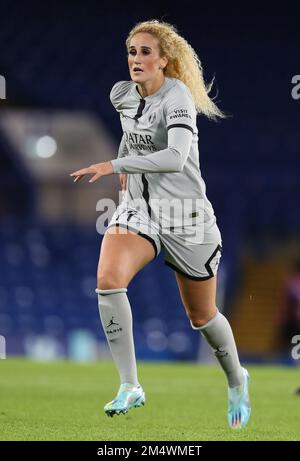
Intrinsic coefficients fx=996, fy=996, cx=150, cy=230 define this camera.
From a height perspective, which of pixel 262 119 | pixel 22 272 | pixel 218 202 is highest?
pixel 262 119

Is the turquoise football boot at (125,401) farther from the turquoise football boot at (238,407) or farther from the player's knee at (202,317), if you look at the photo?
the turquoise football boot at (238,407)

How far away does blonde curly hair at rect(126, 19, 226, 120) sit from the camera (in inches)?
178

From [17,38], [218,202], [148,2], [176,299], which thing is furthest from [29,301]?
[148,2]

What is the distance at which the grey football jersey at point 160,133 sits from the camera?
14.3 ft

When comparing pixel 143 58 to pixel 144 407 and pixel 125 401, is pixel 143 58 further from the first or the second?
pixel 144 407

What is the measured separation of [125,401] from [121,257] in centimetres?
61

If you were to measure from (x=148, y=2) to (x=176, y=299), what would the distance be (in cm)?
533

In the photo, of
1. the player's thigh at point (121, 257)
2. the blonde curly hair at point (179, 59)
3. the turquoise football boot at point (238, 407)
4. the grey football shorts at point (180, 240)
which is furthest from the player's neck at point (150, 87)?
the turquoise football boot at point (238, 407)

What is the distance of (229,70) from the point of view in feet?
56.0

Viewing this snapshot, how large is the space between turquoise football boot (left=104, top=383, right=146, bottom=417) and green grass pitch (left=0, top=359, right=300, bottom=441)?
123 millimetres

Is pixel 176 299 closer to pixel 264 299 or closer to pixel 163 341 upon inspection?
pixel 163 341

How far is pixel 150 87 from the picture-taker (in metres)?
4.51

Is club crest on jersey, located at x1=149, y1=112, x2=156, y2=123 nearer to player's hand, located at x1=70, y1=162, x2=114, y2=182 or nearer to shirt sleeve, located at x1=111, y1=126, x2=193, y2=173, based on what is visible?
shirt sleeve, located at x1=111, y1=126, x2=193, y2=173

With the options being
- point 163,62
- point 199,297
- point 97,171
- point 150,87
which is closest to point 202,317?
point 199,297
